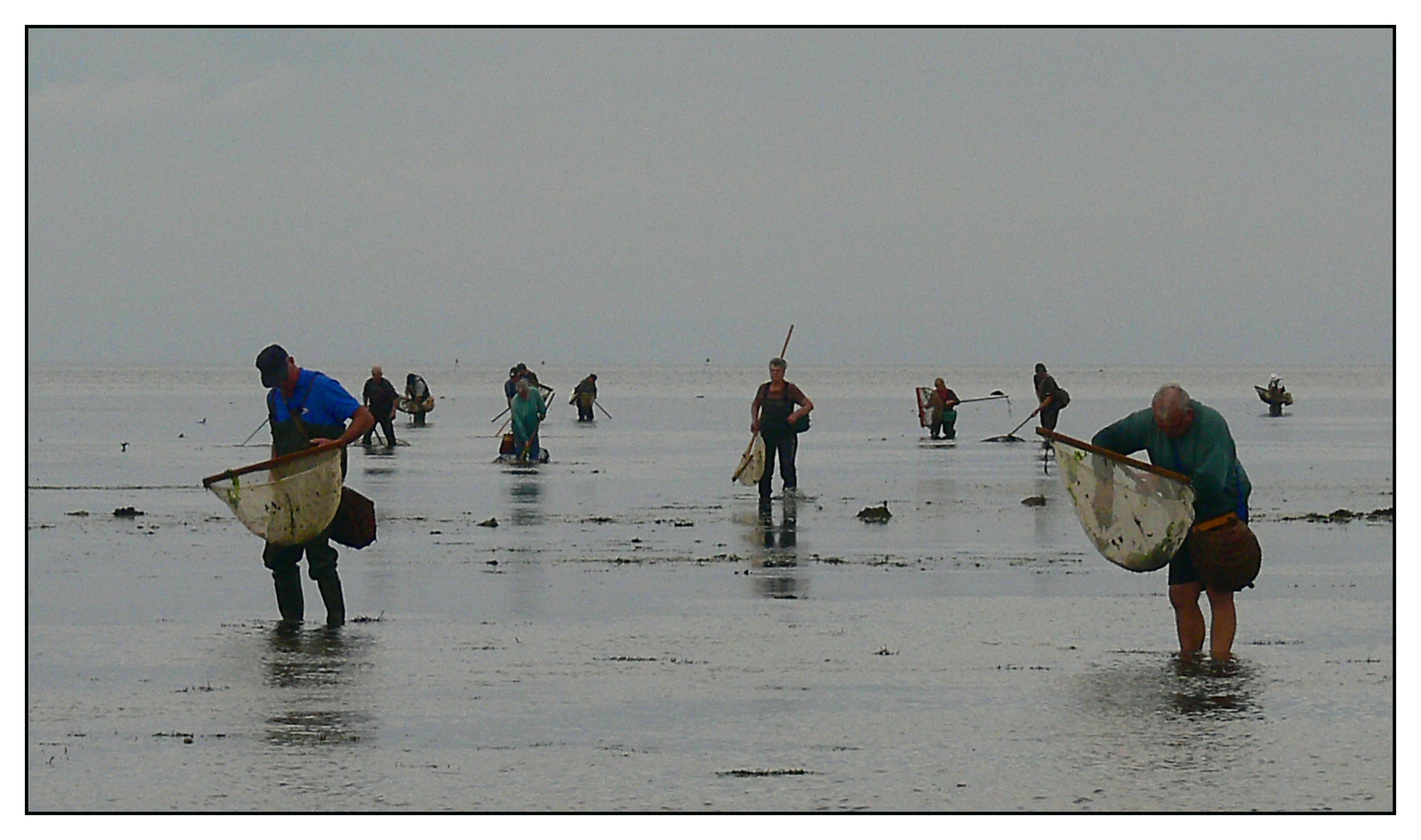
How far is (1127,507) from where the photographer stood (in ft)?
36.4

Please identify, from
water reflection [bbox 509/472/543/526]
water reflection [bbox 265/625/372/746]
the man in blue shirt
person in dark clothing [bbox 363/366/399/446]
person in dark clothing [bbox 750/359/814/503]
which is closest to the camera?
water reflection [bbox 265/625/372/746]

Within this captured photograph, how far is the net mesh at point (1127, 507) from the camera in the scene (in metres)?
10.8

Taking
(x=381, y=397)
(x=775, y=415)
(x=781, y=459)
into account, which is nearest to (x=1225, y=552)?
(x=775, y=415)

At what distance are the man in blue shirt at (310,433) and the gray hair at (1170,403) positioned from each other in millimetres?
4390

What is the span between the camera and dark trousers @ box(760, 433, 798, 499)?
69.7ft

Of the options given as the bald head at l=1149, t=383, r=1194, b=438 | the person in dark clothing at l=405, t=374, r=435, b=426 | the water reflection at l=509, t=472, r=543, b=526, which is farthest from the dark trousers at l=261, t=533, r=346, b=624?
the person in dark clothing at l=405, t=374, r=435, b=426

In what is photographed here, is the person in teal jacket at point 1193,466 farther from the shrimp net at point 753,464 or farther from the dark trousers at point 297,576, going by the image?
the shrimp net at point 753,464

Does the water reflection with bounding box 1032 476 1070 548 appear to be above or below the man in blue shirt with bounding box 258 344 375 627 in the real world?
below

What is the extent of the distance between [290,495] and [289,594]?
2.14ft

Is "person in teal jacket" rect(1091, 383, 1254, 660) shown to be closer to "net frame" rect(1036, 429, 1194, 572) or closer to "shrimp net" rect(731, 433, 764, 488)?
"net frame" rect(1036, 429, 1194, 572)

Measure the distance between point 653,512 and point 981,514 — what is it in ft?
10.5

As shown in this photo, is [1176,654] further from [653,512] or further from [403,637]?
[653,512]

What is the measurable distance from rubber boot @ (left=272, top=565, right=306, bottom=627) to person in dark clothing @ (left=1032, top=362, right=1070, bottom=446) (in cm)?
2074

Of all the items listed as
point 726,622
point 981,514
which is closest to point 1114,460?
point 726,622
